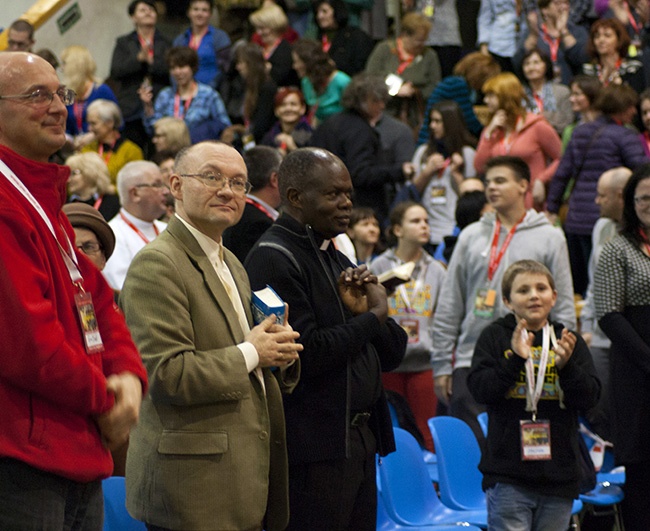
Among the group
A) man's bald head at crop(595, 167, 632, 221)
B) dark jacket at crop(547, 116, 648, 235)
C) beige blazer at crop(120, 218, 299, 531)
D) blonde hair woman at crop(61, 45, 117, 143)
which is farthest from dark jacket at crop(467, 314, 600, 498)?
blonde hair woman at crop(61, 45, 117, 143)

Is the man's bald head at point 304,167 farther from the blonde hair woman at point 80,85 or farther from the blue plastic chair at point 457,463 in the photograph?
the blonde hair woman at point 80,85

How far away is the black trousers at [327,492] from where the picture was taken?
10.9 feet

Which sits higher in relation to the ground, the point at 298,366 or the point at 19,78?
the point at 19,78

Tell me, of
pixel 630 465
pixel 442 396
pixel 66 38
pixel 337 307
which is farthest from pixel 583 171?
pixel 66 38

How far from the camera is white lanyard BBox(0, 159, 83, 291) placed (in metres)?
2.34

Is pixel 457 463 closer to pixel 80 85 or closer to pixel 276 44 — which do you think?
pixel 80 85

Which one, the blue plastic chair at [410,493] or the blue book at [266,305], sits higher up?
the blue book at [266,305]

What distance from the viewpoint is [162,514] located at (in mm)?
2891

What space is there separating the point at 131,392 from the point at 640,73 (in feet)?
23.8

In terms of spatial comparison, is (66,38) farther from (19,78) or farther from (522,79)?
(19,78)

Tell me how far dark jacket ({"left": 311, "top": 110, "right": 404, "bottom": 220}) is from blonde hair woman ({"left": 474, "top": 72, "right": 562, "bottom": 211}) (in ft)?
2.48

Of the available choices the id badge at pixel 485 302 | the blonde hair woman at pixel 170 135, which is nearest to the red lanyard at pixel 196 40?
the blonde hair woman at pixel 170 135

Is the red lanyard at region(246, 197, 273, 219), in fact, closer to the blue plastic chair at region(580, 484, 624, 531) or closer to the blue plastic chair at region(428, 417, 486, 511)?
the blue plastic chair at region(428, 417, 486, 511)

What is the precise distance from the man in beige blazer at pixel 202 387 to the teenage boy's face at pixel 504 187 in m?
2.65
